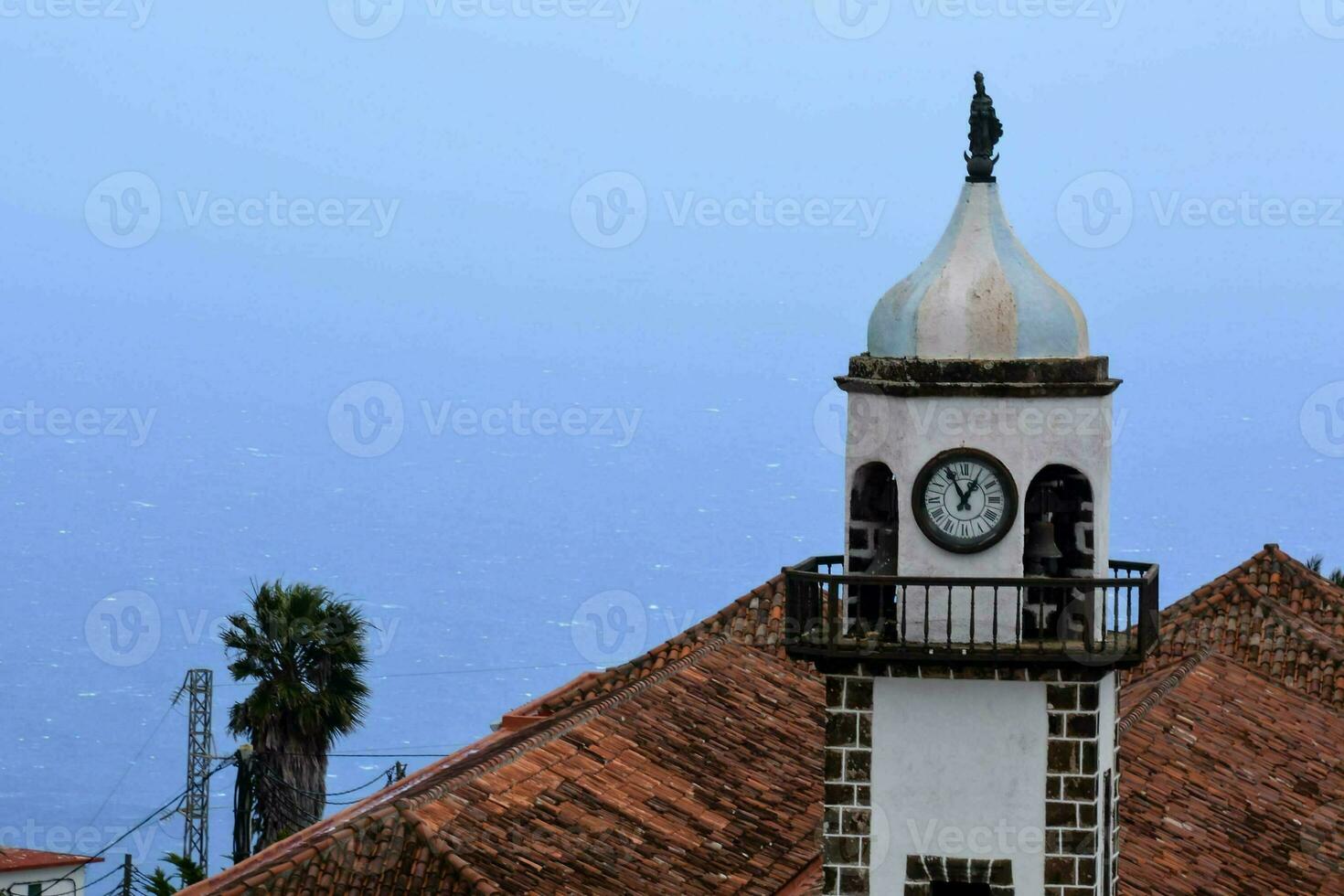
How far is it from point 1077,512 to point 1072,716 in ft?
5.96

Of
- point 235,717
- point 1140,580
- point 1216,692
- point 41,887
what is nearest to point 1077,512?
point 1140,580

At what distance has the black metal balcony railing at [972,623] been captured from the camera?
22.5 m

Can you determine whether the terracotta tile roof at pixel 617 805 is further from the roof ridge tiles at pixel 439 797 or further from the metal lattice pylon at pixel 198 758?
the metal lattice pylon at pixel 198 758

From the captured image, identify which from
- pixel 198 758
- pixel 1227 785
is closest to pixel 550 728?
pixel 1227 785

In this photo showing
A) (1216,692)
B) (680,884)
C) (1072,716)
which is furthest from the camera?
(1216,692)

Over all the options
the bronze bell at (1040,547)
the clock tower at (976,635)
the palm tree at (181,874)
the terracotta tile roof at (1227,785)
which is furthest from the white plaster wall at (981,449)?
the palm tree at (181,874)

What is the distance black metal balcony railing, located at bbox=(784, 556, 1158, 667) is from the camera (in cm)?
2255

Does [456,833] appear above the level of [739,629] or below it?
below

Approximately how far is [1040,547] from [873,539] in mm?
1423

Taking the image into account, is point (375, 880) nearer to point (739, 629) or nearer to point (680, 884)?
point (680, 884)

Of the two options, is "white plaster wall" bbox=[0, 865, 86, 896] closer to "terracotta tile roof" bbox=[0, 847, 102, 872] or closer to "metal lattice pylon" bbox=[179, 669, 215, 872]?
"terracotta tile roof" bbox=[0, 847, 102, 872]

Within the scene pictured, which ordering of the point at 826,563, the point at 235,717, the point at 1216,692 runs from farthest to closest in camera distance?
1. the point at 235,717
2. the point at 1216,692
3. the point at 826,563

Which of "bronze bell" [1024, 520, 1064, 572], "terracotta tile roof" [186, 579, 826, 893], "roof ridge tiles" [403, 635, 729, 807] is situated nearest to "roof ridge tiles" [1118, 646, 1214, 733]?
"terracotta tile roof" [186, 579, 826, 893]

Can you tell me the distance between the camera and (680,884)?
87.8 feet
